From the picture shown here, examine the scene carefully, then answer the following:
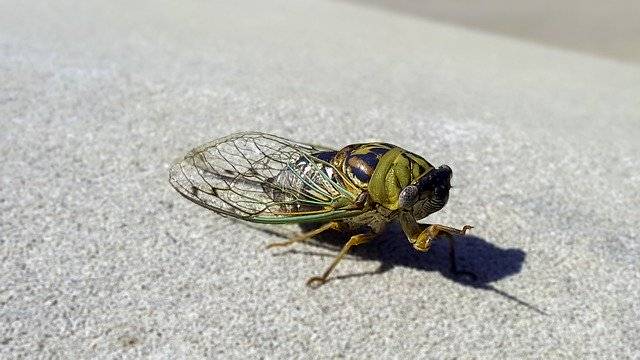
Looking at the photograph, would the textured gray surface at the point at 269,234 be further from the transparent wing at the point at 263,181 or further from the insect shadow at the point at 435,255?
the transparent wing at the point at 263,181

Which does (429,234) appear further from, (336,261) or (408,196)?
(336,261)

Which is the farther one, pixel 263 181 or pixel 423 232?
pixel 263 181

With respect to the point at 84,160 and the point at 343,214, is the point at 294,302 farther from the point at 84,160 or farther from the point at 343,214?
the point at 84,160

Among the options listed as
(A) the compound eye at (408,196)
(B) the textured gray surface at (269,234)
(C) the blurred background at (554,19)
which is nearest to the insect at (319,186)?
(A) the compound eye at (408,196)

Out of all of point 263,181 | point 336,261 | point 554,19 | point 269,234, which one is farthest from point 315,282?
point 554,19

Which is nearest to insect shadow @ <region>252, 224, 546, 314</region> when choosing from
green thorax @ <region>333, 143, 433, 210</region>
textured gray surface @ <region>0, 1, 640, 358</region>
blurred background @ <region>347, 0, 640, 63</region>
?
textured gray surface @ <region>0, 1, 640, 358</region>

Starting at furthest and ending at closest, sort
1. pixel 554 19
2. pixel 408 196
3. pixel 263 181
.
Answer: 1. pixel 554 19
2. pixel 263 181
3. pixel 408 196
